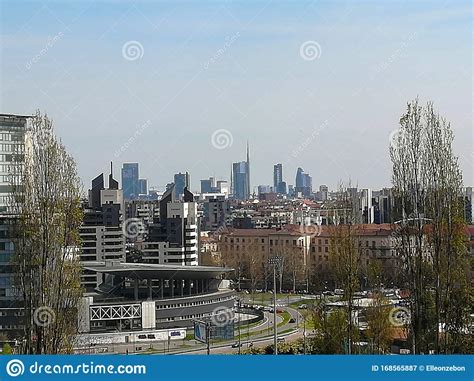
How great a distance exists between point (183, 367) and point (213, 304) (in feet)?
29.5

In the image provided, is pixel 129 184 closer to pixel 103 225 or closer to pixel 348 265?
pixel 103 225

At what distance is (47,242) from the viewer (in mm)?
4332

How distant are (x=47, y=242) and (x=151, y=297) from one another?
7023mm

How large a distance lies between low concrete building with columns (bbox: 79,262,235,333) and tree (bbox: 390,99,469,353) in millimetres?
6204

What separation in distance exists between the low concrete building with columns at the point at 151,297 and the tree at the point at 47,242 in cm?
546

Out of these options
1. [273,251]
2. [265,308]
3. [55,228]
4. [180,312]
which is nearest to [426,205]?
[55,228]

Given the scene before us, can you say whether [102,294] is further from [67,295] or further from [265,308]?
[67,295]

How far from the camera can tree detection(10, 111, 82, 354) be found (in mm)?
4312

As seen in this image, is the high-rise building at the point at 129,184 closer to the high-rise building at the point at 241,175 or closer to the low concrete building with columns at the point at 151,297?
the high-rise building at the point at 241,175

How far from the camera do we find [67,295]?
4.44 meters

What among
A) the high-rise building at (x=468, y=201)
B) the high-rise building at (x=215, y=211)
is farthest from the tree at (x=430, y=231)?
the high-rise building at (x=215, y=211)

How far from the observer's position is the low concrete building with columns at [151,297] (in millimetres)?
10477

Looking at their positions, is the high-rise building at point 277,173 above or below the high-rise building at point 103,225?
above

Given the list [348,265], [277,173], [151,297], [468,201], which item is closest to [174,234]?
[151,297]
